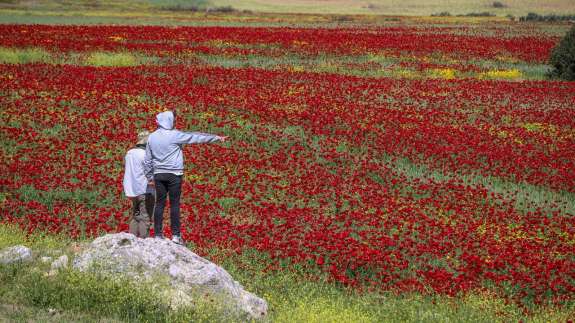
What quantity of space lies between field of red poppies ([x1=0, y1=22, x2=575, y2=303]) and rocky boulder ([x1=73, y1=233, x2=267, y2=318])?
6.03 ft

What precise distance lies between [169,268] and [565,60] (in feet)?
102

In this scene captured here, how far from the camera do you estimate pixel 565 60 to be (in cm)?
3412

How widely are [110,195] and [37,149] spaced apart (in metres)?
3.58

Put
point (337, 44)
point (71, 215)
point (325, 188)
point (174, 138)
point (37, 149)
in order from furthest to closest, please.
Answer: point (337, 44)
point (37, 149)
point (325, 188)
point (71, 215)
point (174, 138)

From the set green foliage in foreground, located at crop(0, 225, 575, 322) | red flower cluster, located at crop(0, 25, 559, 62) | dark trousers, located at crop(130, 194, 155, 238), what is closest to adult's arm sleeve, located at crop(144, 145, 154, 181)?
dark trousers, located at crop(130, 194, 155, 238)

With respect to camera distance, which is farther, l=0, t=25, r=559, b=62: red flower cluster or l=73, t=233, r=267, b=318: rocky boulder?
l=0, t=25, r=559, b=62: red flower cluster

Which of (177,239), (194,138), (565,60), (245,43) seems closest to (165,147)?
(194,138)

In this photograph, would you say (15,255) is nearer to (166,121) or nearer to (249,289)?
(166,121)

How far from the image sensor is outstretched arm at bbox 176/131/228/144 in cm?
963

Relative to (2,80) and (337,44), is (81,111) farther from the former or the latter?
(337,44)

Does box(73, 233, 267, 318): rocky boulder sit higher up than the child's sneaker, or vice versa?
box(73, 233, 267, 318): rocky boulder

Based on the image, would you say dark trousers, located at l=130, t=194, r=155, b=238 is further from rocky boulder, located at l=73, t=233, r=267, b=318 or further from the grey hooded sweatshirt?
rocky boulder, located at l=73, t=233, r=267, b=318

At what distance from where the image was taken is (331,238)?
425 inches

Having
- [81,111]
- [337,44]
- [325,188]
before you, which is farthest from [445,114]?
[337,44]
